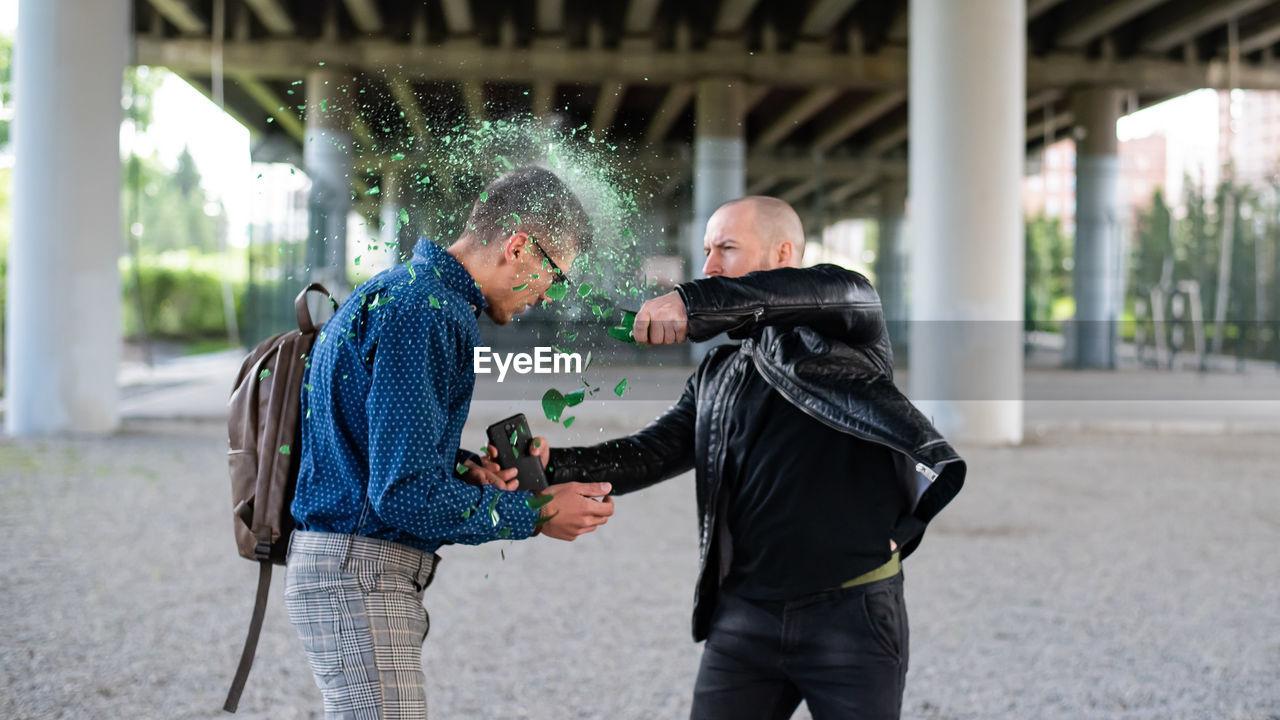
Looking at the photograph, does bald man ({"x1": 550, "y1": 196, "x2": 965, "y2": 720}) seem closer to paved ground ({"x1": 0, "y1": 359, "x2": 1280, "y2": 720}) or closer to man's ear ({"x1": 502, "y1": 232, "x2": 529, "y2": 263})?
paved ground ({"x1": 0, "y1": 359, "x2": 1280, "y2": 720})

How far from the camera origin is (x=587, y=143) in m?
2.20

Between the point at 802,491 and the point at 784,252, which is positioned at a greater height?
the point at 784,252

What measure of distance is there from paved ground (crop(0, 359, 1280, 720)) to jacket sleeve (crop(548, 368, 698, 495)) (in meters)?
0.06

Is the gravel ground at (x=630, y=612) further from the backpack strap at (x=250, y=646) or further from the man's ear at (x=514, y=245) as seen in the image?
the backpack strap at (x=250, y=646)

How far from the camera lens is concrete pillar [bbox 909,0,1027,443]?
44.9 feet

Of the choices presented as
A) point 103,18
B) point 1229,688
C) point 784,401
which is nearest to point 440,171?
point 784,401

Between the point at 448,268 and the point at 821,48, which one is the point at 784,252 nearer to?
the point at 448,268

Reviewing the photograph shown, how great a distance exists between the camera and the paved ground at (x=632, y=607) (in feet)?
16.8

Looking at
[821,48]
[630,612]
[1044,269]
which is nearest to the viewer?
[630,612]

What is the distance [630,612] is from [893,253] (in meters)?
27.3

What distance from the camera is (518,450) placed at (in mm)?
2398

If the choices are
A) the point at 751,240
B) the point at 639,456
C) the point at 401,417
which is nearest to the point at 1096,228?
the point at 639,456

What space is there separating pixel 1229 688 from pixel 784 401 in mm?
3712

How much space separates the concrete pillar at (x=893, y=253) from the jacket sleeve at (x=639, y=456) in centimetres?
2743
